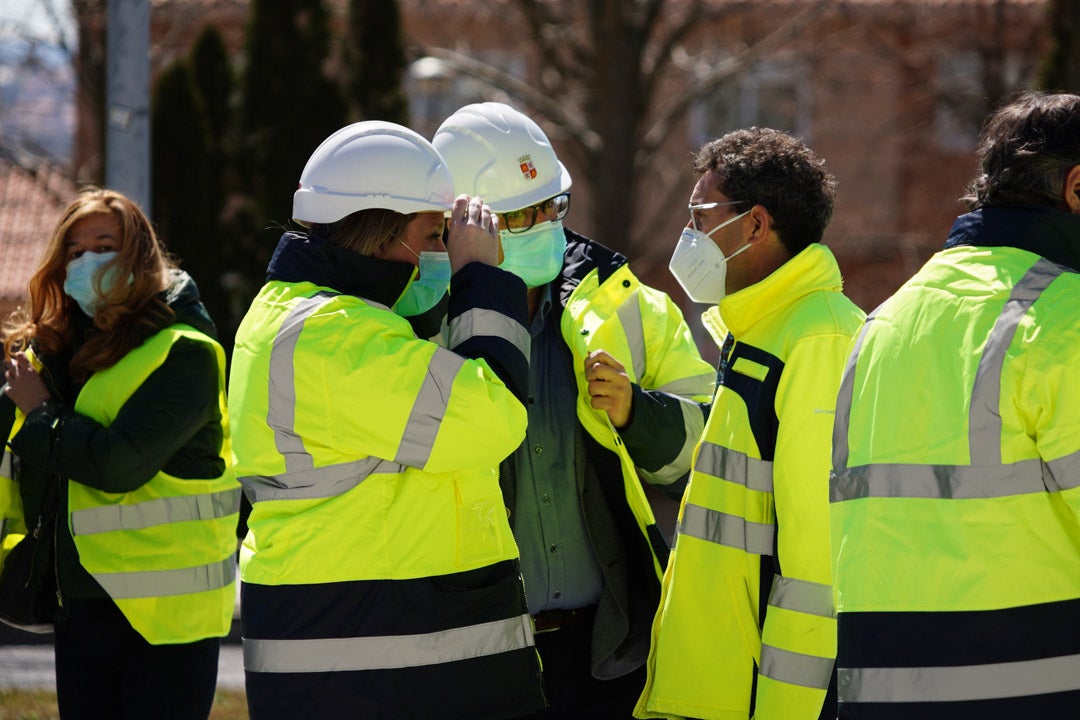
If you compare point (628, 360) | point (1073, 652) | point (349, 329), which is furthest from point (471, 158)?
point (1073, 652)

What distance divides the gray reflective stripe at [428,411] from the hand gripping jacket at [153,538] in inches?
61.4

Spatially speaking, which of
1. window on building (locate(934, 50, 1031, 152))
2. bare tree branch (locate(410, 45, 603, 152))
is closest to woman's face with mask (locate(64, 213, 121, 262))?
bare tree branch (locate(410, 45, 603, 152))

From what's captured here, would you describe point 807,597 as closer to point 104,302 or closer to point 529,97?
point 104,302

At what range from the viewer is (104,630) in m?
4.29

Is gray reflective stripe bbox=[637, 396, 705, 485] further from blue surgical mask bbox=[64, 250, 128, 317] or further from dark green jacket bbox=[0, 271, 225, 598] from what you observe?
blue surgical mask bbox=[64, 250, 128, 317]

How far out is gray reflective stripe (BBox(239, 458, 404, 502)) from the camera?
3.12 m

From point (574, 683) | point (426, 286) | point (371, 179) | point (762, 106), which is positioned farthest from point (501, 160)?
point (762, 106)

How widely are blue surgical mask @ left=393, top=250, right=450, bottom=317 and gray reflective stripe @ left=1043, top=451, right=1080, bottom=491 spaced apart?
150cm

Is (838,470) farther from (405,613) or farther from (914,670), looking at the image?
(405,613)

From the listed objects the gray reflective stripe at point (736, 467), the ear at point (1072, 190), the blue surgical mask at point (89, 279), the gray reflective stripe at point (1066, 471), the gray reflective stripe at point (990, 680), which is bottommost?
the gray reflective stripe at point (990, 680)

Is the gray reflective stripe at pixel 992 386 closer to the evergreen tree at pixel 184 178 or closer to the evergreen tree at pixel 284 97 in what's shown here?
the evergreen tree at pixel 184 178

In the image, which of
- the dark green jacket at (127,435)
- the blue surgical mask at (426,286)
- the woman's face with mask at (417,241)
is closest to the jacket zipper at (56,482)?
the dark green jacket at (127,435)

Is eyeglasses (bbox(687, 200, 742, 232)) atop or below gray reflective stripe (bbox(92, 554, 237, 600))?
atop

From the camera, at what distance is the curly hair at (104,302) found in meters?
4.42
